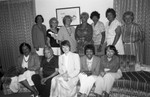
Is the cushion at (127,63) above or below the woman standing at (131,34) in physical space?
below

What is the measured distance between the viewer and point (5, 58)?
550 cm

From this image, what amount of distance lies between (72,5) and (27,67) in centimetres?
259

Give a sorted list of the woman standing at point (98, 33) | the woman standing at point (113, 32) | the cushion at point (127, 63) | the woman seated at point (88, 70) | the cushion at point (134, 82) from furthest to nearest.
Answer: the woman standing at point (98, 33) → the woman standing at point (113, 32) → the cushion at point (127, 63) → the woman seated at point (88, 70) → the cushion at point (134, 82)

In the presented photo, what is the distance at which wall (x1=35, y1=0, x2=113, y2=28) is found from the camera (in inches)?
185

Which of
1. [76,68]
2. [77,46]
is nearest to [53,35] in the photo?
[77,46]

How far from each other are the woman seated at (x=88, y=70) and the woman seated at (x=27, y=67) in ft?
3.40

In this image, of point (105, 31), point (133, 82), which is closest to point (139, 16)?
point (105, 31)

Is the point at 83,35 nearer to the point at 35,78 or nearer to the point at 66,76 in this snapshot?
the point at 66,76

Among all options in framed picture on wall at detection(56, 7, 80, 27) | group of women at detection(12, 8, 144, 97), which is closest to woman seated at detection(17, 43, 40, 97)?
group of women at detection(12, 8, 144, 97)

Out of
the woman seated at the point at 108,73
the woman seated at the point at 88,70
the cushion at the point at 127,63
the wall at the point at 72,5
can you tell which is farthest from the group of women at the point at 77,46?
the wall at the point at 72,5

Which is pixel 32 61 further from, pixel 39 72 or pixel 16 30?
pixel 16 30

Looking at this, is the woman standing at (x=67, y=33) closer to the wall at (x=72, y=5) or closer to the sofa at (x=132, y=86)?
the sofa at (x=132, y=86)

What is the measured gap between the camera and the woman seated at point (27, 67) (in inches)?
126

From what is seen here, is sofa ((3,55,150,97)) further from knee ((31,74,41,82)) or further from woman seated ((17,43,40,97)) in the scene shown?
woman seated ((17,43,40,97))
